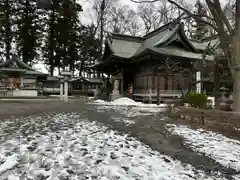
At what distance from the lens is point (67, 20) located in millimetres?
35938

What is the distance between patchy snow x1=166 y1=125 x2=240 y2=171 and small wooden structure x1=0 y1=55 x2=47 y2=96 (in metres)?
24.7

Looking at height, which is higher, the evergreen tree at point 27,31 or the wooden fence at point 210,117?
the evergreen tree at point 27,31

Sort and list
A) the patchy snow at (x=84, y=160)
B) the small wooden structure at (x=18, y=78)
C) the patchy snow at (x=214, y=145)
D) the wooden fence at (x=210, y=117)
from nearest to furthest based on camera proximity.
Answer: the patchy snow at (x=84, y=160)
the patchy snow at (x=214, y=145)
the wooden fence at (x=210, y=117)
the small wooden structure at (x=18, y=78)

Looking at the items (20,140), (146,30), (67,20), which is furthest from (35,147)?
(67,20)

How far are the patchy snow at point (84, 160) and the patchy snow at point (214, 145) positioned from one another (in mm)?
796

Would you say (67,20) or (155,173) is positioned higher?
(67,20)

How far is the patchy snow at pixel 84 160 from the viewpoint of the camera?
293 centimetres

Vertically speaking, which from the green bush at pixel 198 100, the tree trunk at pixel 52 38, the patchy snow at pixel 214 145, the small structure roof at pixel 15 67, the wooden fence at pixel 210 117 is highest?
the tree trunk at pixel 52 38

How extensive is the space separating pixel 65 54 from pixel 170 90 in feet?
76.8

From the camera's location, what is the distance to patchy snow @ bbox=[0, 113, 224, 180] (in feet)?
9.61

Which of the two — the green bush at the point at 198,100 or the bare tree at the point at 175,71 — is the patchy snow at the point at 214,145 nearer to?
the green bush at the point at 198,100

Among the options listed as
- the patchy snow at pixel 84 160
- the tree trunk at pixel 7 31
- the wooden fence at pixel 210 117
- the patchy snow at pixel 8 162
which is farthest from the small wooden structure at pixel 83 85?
the patchy snow at pixel 8 162

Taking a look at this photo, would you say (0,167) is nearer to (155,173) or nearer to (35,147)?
(35,147)

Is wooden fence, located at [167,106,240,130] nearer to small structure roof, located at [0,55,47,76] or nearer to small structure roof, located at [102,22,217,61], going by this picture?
small structure roof, located at [102,22,217,61]
